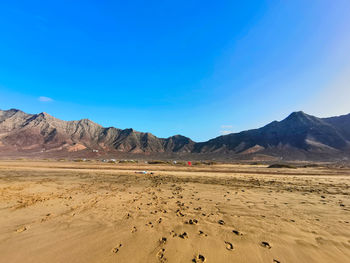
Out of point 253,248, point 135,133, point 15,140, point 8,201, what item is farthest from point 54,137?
point 253,248

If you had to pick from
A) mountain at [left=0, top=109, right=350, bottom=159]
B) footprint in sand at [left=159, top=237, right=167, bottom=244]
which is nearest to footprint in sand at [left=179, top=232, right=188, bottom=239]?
footprint in sand at [left=159, top=237, right=167, bottom=244]

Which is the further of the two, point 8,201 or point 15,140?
point 15,140

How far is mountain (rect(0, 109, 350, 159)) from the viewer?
115 metres

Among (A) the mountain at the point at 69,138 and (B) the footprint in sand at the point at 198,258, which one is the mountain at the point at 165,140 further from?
(B) the footprint in sand at the point at 198,258

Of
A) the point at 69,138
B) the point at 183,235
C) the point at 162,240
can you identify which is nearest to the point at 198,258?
the point at 183,235

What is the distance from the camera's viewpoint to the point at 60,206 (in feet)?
24.6

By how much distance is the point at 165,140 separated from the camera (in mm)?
189125

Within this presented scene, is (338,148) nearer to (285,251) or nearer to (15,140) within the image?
(285,251)

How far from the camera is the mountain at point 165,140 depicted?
115438mm

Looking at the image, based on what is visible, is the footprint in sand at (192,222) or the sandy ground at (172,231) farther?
the footprint in sand at (192,222)

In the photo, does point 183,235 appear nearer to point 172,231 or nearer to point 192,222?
point 172,231

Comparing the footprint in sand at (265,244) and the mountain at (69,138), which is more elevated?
the mountain at (69,138)

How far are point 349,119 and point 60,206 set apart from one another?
213 meters

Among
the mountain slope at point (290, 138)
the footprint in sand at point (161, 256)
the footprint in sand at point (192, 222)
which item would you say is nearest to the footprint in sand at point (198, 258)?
the footprint in sand at point (161, 256)
